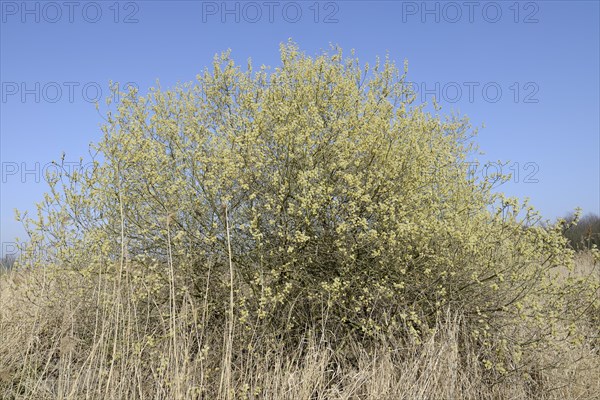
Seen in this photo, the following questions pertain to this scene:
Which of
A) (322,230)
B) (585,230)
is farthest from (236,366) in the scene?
(585,230)

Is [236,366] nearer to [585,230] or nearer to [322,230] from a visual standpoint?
[322,230]

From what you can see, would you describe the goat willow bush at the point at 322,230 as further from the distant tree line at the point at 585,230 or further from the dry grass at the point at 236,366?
the distant tree line at the point at 585,230

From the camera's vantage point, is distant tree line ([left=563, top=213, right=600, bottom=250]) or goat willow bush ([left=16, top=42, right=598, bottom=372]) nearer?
goat willow bush ([left=16, top=42, right=598, bottom=372])

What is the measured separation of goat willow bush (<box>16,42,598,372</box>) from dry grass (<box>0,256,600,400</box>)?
0.17 metres

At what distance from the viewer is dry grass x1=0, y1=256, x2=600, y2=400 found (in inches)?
161

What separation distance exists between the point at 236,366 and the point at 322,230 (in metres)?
1.40

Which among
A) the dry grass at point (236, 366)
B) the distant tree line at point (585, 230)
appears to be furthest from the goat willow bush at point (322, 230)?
the distant tree line at point (585, 230)

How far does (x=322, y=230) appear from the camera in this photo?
4.82 m

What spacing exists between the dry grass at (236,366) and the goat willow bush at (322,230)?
0.17m

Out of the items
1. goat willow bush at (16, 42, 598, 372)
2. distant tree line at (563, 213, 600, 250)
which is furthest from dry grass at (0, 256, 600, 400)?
distant tree line at (563, 213, 600, 250)

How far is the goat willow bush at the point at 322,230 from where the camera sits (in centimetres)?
458

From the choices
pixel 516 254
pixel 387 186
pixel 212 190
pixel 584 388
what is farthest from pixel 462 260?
pixel 212 190

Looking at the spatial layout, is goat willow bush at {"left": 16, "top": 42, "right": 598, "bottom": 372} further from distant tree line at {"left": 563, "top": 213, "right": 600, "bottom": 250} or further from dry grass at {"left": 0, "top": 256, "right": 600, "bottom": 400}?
distant tree line at {"left": 563, "top": 213, "right": 600, "bottom": 250}

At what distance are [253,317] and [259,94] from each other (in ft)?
7.26
